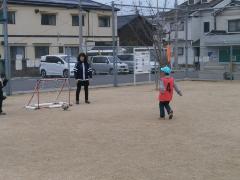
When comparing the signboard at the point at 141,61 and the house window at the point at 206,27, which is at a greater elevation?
the house window at the point at 206,27

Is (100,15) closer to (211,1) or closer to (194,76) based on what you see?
(211,1)

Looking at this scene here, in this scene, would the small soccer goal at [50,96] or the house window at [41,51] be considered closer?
the small soccer goal at [50,96]

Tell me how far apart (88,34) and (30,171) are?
35649mm

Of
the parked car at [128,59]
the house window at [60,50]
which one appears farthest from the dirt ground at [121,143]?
the house window at [60,50]

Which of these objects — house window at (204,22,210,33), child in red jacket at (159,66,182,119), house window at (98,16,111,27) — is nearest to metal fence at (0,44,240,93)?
house window at (98,16,111,27)

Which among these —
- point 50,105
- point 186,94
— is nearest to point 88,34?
point 186,94

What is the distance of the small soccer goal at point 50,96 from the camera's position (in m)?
13.6

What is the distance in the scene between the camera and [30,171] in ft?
20.8

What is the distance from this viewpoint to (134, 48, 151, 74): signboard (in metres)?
22.2

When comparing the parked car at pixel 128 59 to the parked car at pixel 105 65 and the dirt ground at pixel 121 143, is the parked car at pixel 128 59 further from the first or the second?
the dirt ground at pixel 121 143

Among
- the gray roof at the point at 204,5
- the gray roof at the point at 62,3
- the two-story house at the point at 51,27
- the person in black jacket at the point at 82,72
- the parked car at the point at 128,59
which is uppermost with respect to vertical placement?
the gray roof at the point at 204,5

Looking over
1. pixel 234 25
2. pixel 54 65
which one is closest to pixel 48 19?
pixel 54 65

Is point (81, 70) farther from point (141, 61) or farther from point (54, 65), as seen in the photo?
point (54, 65)

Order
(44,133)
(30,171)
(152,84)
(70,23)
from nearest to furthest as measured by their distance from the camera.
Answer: (30,171)
(44,133)
(152,84)
(70,23)
